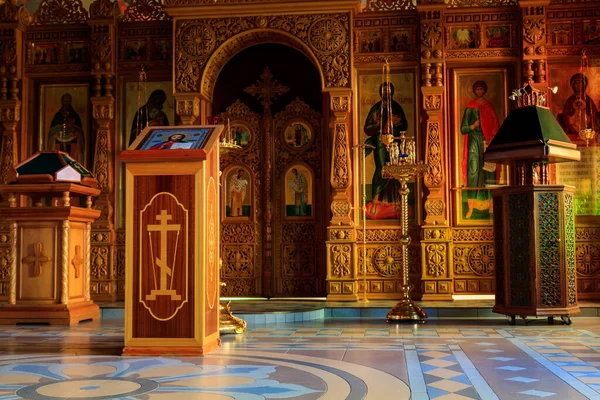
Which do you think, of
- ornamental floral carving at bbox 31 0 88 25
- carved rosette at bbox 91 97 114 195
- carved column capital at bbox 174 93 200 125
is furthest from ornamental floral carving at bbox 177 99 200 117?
ornamental floral carving at bbox 31 0 88 25

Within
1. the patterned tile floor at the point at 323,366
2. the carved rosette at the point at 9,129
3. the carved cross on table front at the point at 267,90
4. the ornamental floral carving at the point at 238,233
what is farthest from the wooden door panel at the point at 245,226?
the patterned tile floor at the point at 323,366

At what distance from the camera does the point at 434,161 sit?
34.4 feet

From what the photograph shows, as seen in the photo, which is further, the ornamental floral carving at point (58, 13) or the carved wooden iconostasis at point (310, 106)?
the ornamental floral carving at point (58, 13)

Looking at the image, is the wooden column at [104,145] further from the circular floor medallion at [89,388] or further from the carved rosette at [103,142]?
the circular floor medallion at [89,388]

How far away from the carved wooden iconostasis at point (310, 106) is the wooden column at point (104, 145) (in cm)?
2

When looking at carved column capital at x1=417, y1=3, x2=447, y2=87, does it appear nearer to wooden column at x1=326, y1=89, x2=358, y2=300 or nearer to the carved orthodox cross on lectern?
wooden column at x1=326, y1=89, x2=358, y2=300

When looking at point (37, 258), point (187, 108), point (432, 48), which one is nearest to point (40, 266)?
point (37, 258)

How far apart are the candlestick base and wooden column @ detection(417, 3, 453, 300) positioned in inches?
71.9

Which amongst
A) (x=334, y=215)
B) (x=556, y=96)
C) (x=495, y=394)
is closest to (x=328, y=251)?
(x=334, y=215)

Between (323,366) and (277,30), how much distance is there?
663cm

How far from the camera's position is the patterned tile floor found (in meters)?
3.97

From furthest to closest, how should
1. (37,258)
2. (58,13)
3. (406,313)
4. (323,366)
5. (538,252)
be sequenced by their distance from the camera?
(58,13) → (406,313) → (37,258) → (538,252) → (323,366)

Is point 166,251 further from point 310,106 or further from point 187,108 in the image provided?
point 310,106

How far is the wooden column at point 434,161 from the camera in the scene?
33.9ft
